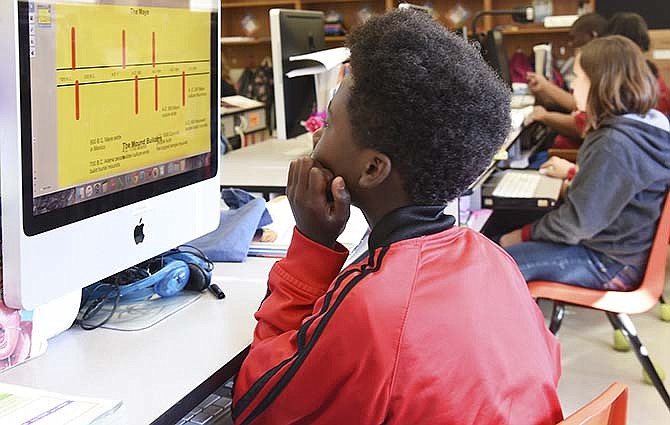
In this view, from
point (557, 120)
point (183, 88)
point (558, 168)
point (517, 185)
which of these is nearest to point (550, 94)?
point (557, 120)

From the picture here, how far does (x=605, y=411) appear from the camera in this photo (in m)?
0.92

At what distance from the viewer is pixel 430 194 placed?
99 cm

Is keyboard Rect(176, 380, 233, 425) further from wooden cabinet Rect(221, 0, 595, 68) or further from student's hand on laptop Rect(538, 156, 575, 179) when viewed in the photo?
wooden cabinet Rect(221, 0, 595, 68)

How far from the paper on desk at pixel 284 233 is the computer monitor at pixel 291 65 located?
0.85m

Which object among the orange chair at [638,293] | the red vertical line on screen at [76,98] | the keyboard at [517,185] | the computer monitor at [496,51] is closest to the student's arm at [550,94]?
the computer monitor at [496,51]

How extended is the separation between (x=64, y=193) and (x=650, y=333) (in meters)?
2.48

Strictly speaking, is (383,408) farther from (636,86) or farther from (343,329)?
(636,86)

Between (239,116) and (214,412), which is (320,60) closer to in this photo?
(239,116)

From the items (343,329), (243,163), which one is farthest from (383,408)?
(243,163)

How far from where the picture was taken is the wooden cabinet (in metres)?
5.93

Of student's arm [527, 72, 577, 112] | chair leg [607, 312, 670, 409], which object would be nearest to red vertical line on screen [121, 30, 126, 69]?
chair leg [607, 312, 670, 409]

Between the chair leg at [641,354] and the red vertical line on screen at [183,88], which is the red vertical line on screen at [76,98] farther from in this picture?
the chair leg at [641,354]

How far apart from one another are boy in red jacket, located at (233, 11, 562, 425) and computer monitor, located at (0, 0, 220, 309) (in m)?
0.25

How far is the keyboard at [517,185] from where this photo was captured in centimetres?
274
